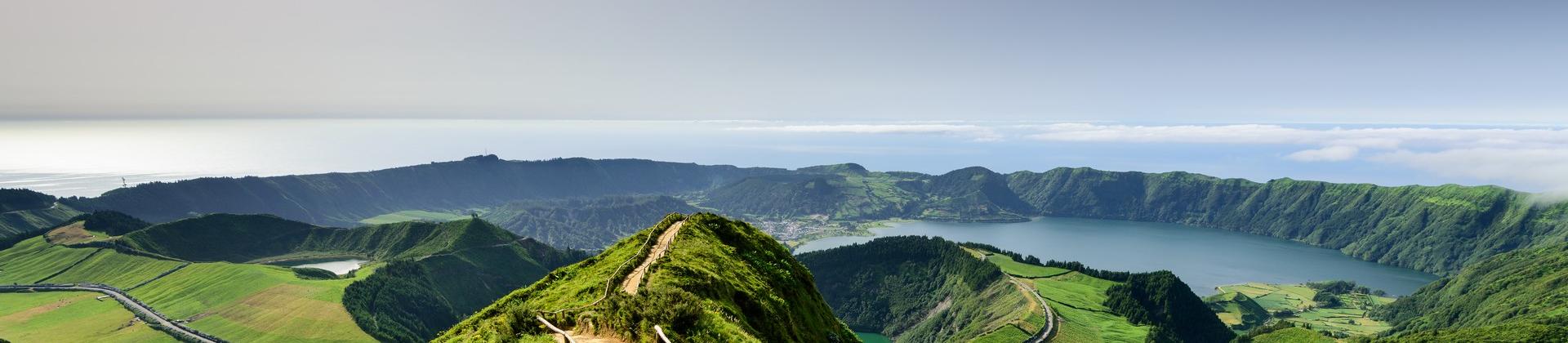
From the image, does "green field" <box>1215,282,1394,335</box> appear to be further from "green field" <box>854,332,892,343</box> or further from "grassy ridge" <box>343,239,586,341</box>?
"grassy ridge" <box>343,239,586,341</box>

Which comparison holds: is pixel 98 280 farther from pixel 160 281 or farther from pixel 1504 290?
pixel 1504 290

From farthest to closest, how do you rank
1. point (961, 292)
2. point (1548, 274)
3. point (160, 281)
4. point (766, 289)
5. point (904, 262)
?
point (904, 262) < point (1548, 274) < point (961, 292) < point (160, 281) < point (766, 289)

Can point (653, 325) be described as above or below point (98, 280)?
above

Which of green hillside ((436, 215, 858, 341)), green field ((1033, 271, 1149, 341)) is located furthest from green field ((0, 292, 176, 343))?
green field ((1033, 271, 1149, 341))

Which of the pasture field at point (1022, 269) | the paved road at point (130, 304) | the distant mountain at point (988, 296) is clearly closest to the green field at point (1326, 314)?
the distant mountain at point (988, 296)

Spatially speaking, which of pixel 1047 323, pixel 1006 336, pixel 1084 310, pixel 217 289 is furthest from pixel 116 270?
pixel 1084 310

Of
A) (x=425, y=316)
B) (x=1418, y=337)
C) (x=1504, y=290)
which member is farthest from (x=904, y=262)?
(x=1504, y=290)
